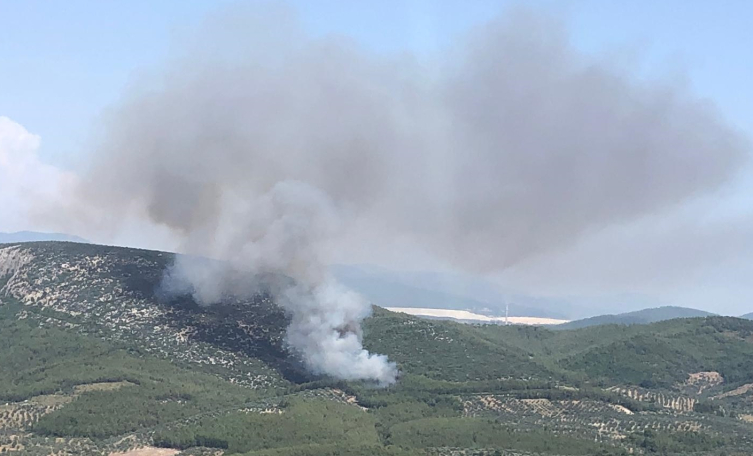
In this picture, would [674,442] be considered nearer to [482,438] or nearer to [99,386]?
[482,438]

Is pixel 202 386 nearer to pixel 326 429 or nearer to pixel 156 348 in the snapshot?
pixel 156 348

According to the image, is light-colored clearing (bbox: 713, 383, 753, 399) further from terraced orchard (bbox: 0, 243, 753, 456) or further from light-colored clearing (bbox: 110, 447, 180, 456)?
light-colored clearing (bbox: 110, 447, 180, 456)

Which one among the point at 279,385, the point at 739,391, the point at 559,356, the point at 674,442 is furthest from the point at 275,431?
the point at 559,356

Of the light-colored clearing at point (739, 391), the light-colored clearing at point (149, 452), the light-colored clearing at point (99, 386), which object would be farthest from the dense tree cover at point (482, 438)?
the light-colored clearing at point (739, 391)

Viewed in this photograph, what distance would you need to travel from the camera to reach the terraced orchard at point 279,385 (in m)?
111

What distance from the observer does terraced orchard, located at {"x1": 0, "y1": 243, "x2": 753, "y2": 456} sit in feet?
363

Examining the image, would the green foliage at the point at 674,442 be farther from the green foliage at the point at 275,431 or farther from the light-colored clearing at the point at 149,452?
the light-colored clearing at the point at 149,452

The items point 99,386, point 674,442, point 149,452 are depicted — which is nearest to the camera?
point 149,452

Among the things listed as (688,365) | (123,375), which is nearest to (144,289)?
(123,375)

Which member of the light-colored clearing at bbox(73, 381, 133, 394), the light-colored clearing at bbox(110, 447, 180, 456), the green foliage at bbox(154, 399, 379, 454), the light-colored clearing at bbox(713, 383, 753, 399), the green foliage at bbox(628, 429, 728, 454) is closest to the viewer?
the light-colored clearing at bbox(110, 447, 180, 456)

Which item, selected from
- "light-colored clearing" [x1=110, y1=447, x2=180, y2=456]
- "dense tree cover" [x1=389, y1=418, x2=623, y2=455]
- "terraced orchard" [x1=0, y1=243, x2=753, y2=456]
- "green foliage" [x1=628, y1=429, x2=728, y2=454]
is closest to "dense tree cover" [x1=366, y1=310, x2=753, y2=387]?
"terraced orchard" [x1=0, y1=243, x2=753, y2=456]

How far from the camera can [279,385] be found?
143 m

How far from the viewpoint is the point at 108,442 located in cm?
11012

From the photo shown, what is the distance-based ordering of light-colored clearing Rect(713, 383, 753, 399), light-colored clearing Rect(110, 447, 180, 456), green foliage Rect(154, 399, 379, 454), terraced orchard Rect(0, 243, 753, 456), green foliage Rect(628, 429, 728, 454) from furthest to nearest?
light-colored clearing Rect(713, 383, 753, 399)
terraced orchard Rect(0, 243, 753, 456)
green foliage Rect(628, 429, 728, 454)
green foliage Rect(154, 399, 379, 454)
light-colored clearing Rect(110, 447, 180, 456)
